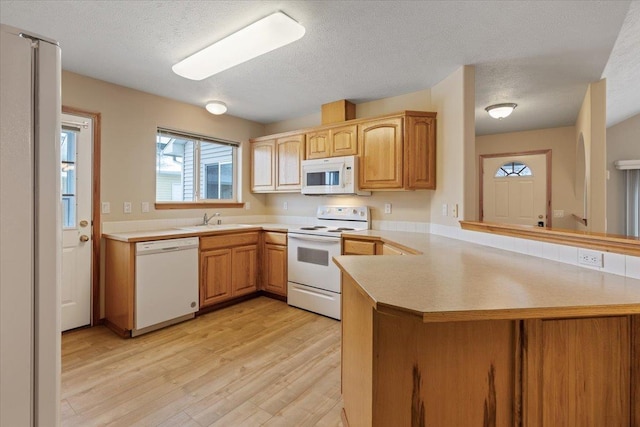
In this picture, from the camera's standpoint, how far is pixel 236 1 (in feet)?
5.76

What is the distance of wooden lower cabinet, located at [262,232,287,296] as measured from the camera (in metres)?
3.64

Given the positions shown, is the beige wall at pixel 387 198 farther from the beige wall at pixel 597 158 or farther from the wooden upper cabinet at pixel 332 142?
the beige wall at pixel 597 158

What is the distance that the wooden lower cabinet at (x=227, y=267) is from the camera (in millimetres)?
3229

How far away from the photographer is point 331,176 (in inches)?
137

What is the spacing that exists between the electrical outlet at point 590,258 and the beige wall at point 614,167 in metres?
4.65

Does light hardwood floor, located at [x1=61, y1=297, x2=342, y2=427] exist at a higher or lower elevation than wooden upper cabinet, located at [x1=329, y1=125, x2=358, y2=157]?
lower

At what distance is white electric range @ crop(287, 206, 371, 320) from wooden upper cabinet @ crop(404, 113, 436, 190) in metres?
0.78

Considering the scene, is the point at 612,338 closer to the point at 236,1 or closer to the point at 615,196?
the point at 236,1

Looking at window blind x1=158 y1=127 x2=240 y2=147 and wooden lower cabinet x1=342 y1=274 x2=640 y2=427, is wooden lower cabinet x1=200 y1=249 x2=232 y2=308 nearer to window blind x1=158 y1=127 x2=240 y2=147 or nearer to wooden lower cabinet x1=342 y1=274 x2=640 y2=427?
window blind x1=158 y1=127 x2=240 y2=147

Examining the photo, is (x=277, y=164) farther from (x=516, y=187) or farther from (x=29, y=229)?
(x=516, y=187)

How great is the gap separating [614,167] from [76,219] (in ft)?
23.6

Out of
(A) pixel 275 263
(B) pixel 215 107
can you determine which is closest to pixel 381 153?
(A) pixel 275 263

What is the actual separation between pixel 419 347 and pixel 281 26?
76.8 inches

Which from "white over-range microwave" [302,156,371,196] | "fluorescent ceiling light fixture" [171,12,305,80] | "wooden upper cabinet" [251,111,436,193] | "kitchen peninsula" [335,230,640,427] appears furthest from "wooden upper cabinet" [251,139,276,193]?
"kitchen peninsula" [335,230,640,427]
